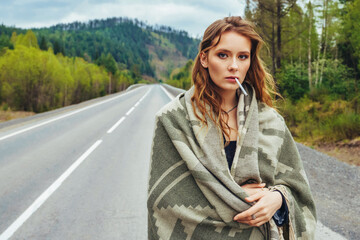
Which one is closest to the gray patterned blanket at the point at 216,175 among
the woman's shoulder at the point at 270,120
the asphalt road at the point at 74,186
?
the woman's shoulder at the point at 270,120

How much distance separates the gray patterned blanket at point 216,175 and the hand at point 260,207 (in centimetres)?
3

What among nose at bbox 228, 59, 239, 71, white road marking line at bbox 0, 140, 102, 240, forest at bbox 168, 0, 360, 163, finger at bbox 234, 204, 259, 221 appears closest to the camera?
finger at bbox 234, 204, 259, 221

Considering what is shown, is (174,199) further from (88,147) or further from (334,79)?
(334,79)

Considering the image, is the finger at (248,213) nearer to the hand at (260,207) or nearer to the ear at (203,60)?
the hand at (260,207)

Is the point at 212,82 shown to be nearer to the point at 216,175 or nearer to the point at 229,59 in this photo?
the point at 229,59

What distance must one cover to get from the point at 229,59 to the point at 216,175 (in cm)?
53

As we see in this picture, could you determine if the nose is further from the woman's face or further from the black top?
the black top

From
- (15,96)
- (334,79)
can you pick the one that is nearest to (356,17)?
(334,79)

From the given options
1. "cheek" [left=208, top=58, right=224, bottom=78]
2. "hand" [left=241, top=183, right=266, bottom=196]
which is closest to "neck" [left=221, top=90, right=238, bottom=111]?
"cheek" [left=208, top=58, right=224, bottom=78]

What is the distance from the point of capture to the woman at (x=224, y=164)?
1.23 meters

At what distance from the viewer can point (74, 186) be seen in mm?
4871

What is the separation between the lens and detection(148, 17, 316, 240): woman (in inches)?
48.4

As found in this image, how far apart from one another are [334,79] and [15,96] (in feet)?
98.6

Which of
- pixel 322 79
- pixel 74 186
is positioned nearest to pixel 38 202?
pixel 74 186
